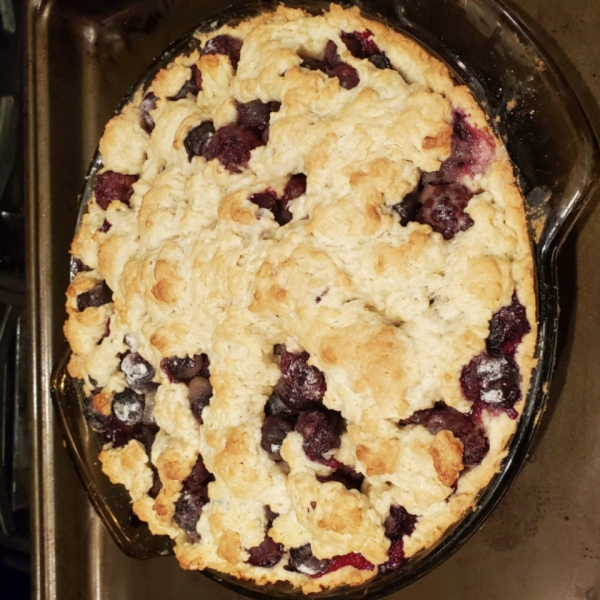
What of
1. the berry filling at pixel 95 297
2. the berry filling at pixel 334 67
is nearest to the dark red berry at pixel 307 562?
the berry filling at pixel 95 297

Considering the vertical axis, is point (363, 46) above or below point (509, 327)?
above

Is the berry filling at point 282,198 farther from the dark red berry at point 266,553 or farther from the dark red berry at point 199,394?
the dark red berry at point 266,553

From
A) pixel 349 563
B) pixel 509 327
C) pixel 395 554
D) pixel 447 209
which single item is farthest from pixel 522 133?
pixel 349 563

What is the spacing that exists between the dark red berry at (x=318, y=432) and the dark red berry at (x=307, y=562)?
376 millimetres

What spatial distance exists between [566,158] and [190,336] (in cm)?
131

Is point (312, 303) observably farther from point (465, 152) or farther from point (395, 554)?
point (395, 554)

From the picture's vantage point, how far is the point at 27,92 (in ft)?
9.53

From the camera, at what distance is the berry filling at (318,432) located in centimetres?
199

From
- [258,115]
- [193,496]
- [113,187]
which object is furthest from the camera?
[113,187]

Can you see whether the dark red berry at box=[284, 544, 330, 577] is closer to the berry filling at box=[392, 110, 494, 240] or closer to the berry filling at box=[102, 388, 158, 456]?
the berry filling at box=[102, 388, 158, 456]

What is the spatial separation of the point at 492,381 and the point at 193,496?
1.16 metres

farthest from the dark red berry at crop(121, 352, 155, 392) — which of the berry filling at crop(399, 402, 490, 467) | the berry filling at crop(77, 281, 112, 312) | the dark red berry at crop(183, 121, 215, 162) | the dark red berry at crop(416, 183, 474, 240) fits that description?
the dark red berry at crop(416, 183, 474, 240)

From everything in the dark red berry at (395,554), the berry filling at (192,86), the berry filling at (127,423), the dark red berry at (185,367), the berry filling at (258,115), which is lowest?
the dark red berry at (395,554)

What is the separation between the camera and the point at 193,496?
234 centimetres
